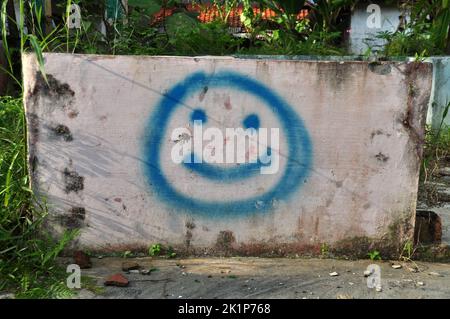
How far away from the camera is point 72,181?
324cm

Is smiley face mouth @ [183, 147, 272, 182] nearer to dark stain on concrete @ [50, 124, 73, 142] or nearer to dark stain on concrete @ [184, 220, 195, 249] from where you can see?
dark stain on concrete @ [184, 220, 195, 249]

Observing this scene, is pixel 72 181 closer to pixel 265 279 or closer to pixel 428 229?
pixel 265 279

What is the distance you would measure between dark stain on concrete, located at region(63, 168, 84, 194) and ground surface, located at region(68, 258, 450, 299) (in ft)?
1.47

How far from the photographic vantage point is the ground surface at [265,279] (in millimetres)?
2854

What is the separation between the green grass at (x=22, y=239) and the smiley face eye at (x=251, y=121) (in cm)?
124

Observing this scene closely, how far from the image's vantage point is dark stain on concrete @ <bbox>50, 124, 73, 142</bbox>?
10.5 feet

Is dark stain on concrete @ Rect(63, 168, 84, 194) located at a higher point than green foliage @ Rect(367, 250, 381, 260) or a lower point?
higher

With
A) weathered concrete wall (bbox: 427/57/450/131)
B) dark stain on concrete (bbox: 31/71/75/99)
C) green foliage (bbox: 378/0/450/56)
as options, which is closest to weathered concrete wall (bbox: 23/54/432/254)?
dark stain on concrete (bbox: 31/71/75/99)

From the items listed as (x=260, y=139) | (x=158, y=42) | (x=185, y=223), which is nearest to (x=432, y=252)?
(x=260, y=139)

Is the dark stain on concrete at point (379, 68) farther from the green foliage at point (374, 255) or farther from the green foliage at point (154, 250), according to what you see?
the green foliage at point (154, 250)

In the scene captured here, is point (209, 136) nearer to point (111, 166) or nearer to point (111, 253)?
point (111, 166)

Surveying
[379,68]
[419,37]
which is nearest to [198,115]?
[379,68]

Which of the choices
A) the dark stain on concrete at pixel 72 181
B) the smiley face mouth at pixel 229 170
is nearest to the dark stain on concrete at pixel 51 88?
the dark stain on concrete at pixel 72 181

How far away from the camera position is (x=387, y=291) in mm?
2900
